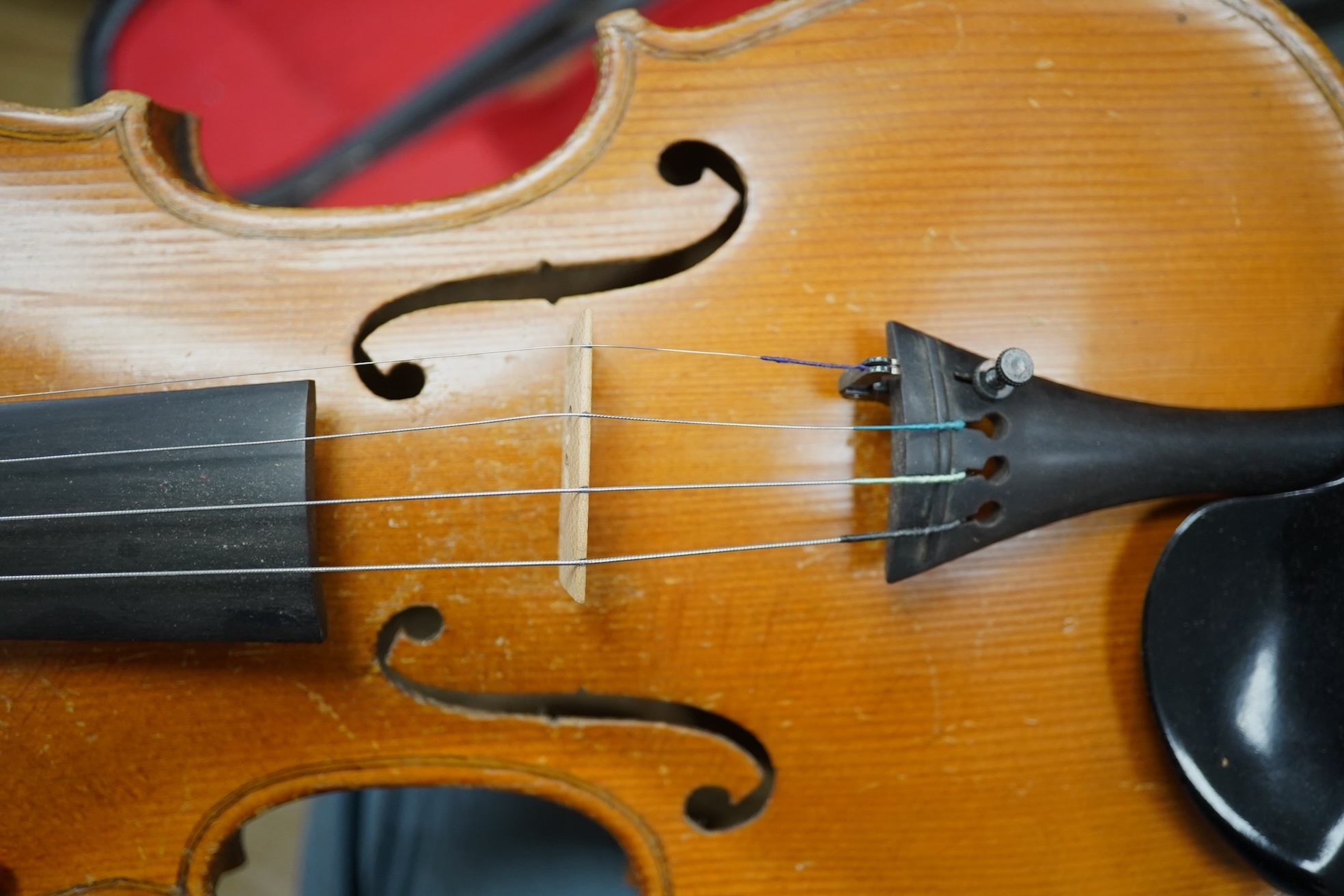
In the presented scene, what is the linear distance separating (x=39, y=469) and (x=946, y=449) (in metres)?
0.74

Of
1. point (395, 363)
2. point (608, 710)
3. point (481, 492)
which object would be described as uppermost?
point (395, 363)

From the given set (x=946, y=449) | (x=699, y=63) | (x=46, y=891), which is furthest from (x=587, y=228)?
(x=46, y=891)

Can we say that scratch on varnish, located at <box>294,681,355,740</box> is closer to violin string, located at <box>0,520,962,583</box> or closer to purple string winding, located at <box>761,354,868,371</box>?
violin string, located at <box>0,520,962,583</box>

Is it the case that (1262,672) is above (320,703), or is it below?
below

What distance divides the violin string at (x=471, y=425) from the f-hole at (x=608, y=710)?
16 cm

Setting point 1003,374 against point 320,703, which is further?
point 320,703

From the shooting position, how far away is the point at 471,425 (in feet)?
2.43

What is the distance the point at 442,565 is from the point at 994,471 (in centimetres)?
47

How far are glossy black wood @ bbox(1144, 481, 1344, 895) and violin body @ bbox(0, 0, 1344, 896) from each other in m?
0.04

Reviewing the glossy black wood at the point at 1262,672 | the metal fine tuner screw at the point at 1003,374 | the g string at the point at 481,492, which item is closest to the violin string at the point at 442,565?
the g string at the point at 481,492

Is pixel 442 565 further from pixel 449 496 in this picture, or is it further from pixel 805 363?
pixel 805 363

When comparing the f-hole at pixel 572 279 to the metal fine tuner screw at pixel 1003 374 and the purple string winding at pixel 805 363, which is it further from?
the metal fine tuner screw at pixel 1003 374

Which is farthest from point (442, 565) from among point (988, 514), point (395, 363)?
point (988, 514)

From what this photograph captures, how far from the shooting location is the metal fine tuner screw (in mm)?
659
